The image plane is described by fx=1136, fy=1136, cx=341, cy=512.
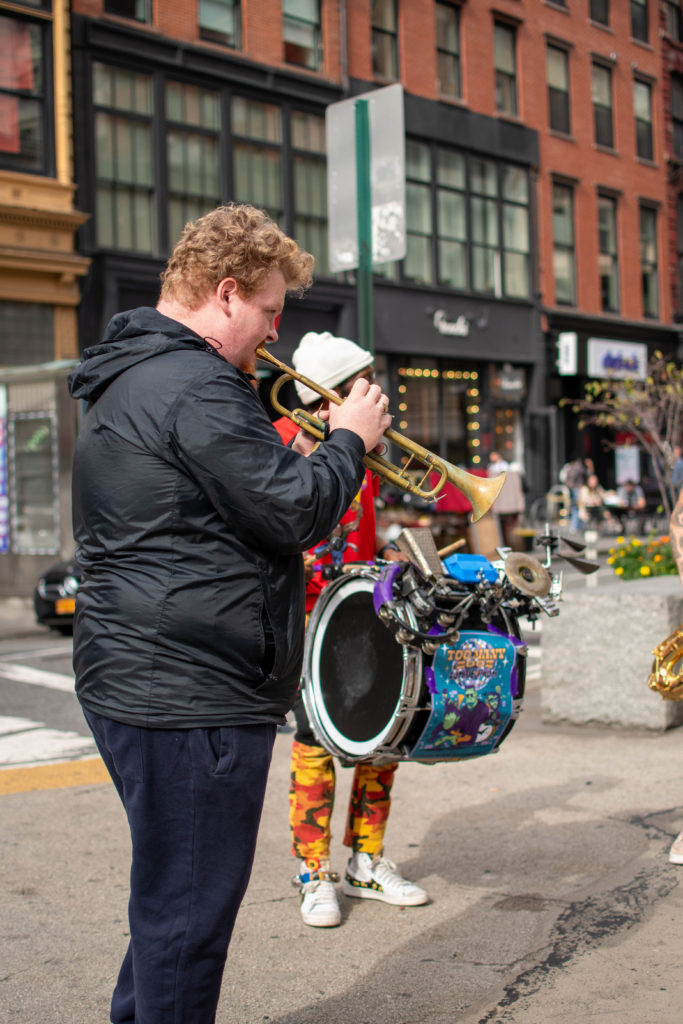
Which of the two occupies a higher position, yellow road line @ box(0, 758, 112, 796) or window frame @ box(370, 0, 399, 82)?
window frame @ box(370, 0, 399, 82)

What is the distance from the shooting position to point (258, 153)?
22312 millimetres

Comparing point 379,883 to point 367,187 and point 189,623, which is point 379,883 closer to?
point 189,623

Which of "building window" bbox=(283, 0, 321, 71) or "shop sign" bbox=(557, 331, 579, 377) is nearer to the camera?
"building window" bbox=(283, 0, 321, 71)

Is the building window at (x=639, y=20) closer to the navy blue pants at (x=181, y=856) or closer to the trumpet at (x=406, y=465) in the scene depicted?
the trumpet at (x=406, y=465)

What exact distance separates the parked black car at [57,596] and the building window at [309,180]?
11.8m

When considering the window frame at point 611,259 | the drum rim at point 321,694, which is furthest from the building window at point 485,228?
the drum rim at point 321,694

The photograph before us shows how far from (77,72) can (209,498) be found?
62.2 ft

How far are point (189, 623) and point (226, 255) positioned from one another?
0.81m

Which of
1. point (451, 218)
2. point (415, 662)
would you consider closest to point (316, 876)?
point (415, 662)

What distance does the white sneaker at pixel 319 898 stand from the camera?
3934mm

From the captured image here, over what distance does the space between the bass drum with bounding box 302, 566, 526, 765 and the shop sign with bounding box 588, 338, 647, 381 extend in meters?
26.2

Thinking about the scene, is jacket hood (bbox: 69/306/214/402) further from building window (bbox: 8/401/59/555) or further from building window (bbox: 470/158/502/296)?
building window (bbox: 470/158/502/296)

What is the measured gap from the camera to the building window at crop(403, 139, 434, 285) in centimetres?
2562

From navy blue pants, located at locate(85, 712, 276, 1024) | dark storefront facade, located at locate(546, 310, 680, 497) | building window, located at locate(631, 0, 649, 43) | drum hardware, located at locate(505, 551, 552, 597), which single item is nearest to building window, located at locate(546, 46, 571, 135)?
building window, located at locate(631, 0, 649, 43)
